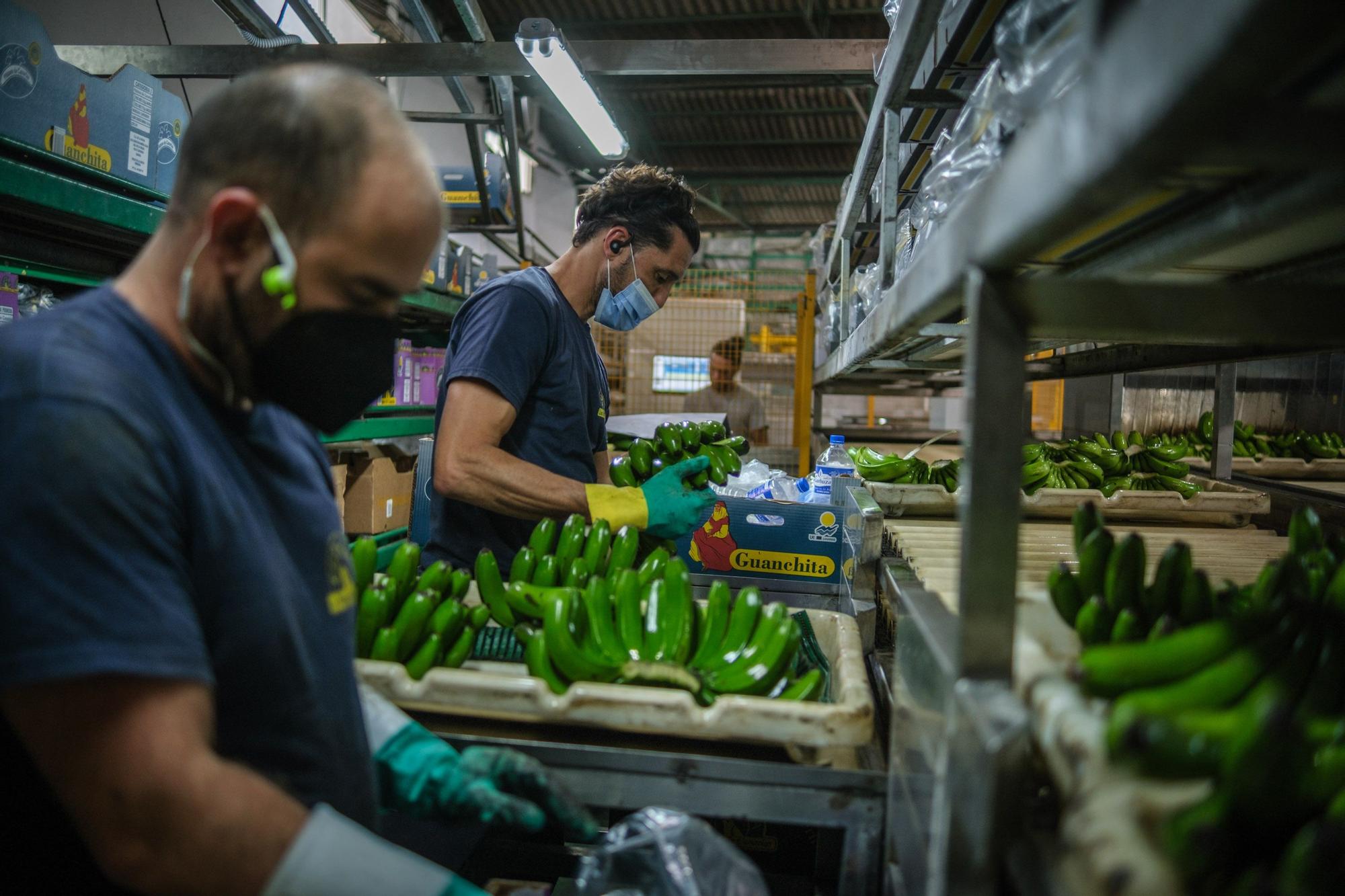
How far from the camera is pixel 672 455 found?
11.5 feet

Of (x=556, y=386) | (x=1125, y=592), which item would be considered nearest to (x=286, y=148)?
(x=1125, y=592)

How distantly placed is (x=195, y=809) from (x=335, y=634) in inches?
13.2

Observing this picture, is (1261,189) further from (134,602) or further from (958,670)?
(134,602)

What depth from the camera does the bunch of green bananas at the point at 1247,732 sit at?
709 mm

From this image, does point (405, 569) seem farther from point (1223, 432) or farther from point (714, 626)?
point (1223, 432)

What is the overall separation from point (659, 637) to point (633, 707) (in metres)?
0.24

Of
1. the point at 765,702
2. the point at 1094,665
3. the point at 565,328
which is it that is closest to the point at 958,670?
the point at 1094,665

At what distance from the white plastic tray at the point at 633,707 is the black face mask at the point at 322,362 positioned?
0.62 meters

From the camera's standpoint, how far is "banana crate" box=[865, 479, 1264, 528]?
3.18 metres

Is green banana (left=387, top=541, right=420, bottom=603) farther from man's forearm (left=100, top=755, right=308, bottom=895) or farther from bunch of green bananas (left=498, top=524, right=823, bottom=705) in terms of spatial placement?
man's forearm (left=100, top=755, right=308, bottom=895)

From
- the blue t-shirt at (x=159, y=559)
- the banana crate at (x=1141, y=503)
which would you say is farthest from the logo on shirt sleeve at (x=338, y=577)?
the banana crate at (x=1141, y=503)

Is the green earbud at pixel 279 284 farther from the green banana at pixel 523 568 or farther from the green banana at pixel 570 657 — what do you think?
the green banana at pixel 523 568

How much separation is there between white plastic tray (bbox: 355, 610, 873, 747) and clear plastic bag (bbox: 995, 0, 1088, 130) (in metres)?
1.09

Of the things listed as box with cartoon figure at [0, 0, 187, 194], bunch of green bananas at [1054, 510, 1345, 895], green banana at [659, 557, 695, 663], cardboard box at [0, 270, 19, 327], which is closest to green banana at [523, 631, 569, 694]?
green banana at [659, 557, 695, 663]
